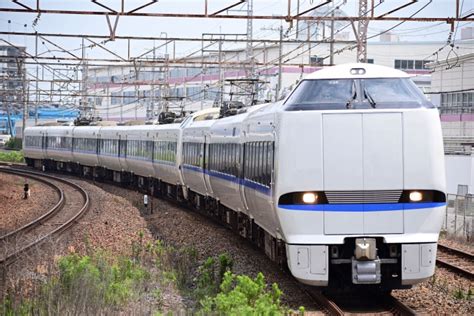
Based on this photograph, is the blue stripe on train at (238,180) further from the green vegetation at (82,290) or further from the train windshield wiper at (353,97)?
the green vegetation at (82,290)

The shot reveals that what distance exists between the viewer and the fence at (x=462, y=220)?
68.4ft

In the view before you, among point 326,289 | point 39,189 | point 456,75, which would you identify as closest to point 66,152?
point 39,189

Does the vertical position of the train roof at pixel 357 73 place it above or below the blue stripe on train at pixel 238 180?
above

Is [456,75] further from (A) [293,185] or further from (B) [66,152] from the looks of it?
(A) [293,185]

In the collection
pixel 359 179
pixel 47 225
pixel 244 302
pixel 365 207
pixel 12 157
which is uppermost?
pixel 359 179

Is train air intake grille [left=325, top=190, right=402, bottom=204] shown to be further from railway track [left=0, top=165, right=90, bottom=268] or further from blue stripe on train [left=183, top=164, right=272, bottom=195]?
railway track [left=0, top=165, right=90, bottom=268]

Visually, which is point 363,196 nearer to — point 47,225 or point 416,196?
point 416,196

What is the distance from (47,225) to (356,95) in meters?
12.1

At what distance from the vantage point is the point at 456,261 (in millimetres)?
15180

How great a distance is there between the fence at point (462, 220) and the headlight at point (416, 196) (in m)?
10.0

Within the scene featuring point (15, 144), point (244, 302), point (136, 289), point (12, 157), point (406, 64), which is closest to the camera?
point (244, 302)

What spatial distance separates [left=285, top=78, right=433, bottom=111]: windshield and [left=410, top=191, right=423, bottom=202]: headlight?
3.17 ft

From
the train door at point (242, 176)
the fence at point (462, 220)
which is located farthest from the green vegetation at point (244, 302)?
the fence at point (462, 220)

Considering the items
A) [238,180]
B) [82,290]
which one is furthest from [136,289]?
[238,180]
